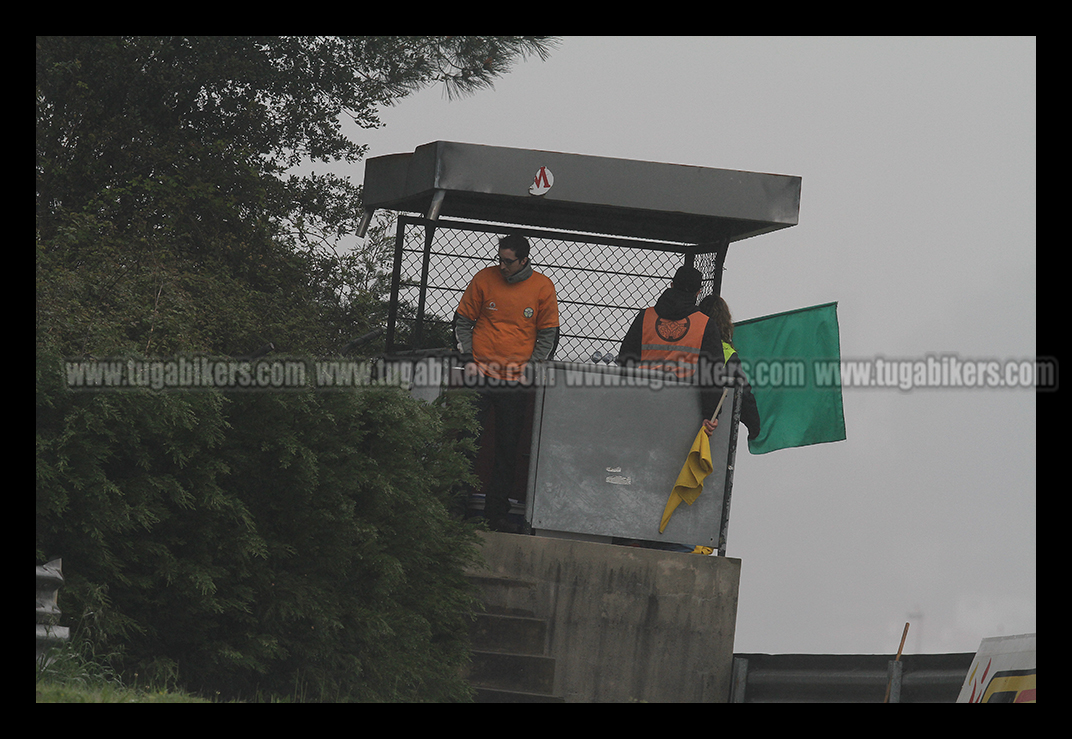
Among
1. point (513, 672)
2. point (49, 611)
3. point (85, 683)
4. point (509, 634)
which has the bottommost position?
point (513, 672)

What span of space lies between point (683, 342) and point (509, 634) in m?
2.44

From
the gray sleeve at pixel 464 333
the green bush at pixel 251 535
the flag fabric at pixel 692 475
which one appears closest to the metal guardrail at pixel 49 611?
the green bush at pixel 251 535

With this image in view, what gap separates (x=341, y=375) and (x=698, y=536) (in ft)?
10.7

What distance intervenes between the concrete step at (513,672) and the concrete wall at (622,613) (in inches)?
6.6

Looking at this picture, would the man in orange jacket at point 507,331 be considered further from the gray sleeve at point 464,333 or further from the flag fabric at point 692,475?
the flag fabric at point 692,475

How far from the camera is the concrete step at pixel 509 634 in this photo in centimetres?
756

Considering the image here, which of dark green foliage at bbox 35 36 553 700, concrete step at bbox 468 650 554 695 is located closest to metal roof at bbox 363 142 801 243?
dark green foliage at bbox 35 36 553 700

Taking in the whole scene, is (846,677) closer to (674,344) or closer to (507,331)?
(674,344)

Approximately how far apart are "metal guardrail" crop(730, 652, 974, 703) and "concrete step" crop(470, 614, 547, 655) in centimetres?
133

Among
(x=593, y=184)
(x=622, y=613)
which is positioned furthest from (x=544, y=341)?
(x=622, y=613)

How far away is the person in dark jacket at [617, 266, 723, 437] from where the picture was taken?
855 cm

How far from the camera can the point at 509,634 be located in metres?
7.68

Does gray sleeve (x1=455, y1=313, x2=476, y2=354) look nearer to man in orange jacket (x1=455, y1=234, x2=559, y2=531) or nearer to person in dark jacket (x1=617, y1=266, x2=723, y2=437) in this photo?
man in orange jacket (x1=455, y1=234, x2=559, y2=531)

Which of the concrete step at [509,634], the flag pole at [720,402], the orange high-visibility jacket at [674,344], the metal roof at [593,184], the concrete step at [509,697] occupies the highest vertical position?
the metal roof at [593,184]
